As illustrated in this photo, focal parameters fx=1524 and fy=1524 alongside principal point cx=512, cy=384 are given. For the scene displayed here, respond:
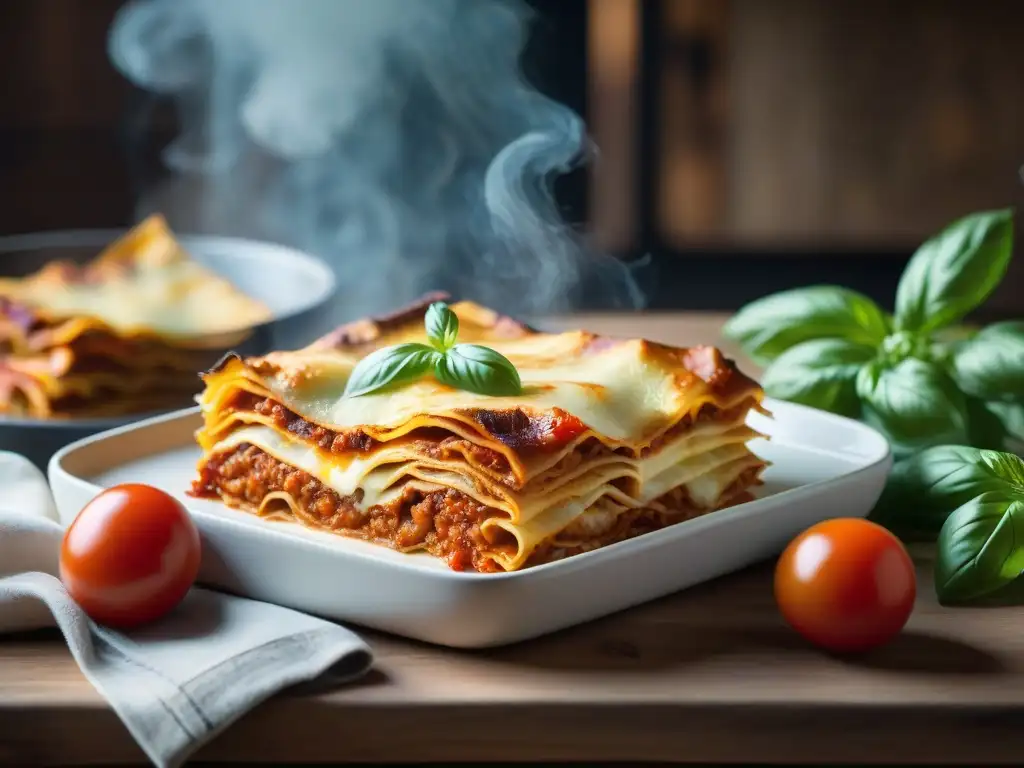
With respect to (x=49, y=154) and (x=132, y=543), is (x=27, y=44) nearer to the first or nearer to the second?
(x=49, y=154)

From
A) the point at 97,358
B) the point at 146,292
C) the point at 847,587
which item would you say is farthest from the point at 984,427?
the point at 146,292

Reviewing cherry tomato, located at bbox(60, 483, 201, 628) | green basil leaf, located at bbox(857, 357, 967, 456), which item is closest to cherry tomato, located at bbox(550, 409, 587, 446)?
cherry tomato, located at bbox(60, 483, 201, 628)

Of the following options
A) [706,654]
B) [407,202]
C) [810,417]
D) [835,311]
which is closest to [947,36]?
[407,202]

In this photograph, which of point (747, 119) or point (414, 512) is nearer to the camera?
point (414, 512)

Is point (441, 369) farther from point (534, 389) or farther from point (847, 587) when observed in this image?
point (847, 587)

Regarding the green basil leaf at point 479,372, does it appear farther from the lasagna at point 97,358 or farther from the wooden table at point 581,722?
the lasagna at point 97,358

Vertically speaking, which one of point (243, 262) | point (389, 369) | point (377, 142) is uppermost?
point (389, 369)

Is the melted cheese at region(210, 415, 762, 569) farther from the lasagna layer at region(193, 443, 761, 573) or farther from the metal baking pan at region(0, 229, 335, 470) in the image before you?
the metal baking pan at region(0, 229, 335, 470)

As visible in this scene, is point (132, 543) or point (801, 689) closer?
point (801, 689)
